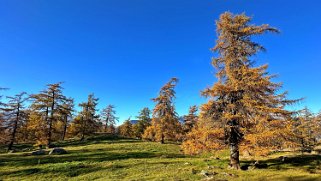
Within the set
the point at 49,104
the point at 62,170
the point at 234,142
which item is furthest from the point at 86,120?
the point at 234,142

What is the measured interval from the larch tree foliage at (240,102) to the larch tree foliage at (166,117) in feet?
81.0

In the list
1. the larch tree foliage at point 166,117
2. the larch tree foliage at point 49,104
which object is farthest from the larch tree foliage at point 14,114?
the larch tree foliage at point 166,117

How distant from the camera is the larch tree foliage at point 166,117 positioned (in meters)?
43.3

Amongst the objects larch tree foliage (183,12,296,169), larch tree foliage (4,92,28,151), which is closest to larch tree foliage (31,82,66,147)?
larch tree foliage (4,92,28,151)

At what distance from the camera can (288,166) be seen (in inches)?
703

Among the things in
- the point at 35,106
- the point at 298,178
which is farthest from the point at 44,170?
the point at 35,106

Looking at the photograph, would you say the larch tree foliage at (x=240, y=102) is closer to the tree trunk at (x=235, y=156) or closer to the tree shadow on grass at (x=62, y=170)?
the tree trunk at (x=235, y=156)

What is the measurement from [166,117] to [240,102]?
1052 inches

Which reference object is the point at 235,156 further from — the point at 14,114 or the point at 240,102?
the point at 14,114

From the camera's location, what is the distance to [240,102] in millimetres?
17562

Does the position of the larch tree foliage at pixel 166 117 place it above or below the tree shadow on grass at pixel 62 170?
above

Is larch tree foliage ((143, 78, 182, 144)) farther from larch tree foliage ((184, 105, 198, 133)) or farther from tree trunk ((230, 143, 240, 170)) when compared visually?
tree trunk ((230, 143, 240, 170))

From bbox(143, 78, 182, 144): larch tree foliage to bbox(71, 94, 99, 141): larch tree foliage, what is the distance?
61.5 feet

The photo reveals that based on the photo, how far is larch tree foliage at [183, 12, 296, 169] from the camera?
52.0 ft
